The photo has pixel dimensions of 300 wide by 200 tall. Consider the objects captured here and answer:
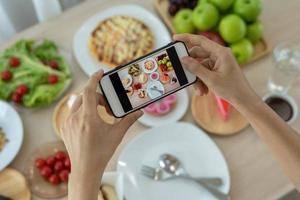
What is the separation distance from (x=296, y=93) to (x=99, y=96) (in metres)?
0.56

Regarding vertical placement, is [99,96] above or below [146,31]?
below

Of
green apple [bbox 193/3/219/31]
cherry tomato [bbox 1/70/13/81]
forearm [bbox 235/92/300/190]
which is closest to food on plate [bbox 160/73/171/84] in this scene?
forearm [bbox 235/92/300/190]

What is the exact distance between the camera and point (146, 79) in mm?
774

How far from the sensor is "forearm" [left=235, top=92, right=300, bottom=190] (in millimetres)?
734

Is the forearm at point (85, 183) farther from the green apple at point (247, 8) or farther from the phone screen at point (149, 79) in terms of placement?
the green apple at point (247, 8)

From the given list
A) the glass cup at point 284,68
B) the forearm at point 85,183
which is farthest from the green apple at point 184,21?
the forearm at point 85,183

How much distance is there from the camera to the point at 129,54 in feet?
3.64

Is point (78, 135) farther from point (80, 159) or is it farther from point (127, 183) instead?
point (127, 183)

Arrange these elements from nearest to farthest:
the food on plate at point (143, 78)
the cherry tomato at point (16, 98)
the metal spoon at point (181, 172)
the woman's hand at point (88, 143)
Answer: the woman's hand at point (88, 143) < the food on plate at point (143, 78) < the metal spoon at point (181, 172) < the cherry tomato at point (16, 98)

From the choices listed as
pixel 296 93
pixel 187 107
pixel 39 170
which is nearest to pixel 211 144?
pixel 187 107

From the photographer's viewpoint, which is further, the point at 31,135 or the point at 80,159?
the point at 31,135

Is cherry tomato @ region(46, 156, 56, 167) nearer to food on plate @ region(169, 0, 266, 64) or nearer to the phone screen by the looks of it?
the phone screen

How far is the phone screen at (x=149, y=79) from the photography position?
2.49 feet

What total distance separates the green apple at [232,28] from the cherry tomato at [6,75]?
1.74ft
